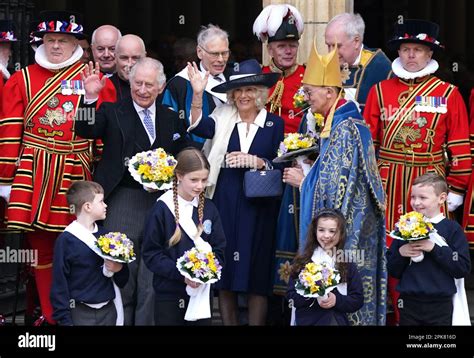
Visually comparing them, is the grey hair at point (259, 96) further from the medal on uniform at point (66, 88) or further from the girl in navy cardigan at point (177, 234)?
the medal on uniform at point (66, 88)

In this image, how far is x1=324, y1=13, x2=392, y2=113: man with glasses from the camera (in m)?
11.1

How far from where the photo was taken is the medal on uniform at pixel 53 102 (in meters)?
10.8

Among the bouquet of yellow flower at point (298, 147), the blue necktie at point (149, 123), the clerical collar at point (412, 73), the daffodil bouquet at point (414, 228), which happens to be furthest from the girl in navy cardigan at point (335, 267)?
the clerical collar at point (412, 73)

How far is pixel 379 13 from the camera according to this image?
16906 mm

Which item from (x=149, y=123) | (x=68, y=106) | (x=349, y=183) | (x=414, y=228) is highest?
(x=68, y=106)

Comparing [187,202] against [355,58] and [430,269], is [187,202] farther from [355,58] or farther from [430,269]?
[355,58]

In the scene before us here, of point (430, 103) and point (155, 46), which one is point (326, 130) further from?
point (155, 46)

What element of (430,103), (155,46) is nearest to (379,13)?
(155,46)

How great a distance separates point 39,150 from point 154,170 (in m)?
0.99

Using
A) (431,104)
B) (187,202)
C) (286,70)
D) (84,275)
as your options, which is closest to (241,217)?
(187,202)

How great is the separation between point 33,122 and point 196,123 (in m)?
0.98

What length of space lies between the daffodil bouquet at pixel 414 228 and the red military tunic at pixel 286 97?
4.58 feet

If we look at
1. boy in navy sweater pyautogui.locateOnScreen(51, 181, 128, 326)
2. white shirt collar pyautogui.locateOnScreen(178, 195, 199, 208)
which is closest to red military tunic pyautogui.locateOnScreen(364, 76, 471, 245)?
white shirt collar pyautogui.locateOnScreen(178, 195, 199, 208)

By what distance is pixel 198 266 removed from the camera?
31.9ft
